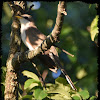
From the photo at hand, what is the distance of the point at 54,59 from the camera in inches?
135

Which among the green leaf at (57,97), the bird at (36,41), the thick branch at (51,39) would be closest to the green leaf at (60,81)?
the bird at (36,41)

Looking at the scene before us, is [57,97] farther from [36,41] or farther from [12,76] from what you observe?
[36,41]

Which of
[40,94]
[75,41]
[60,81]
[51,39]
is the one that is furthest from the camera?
[75,41]

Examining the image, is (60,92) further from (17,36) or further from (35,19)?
(35,19)

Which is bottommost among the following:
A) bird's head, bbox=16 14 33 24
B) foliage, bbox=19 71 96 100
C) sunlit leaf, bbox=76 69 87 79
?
sunlit leaf, bbox=76 69 87 79

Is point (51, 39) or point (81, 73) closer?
point (51, 39)

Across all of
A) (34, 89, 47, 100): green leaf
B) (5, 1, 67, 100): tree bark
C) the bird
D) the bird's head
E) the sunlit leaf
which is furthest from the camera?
the sunlit leaf

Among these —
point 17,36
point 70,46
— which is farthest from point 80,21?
point 17,36

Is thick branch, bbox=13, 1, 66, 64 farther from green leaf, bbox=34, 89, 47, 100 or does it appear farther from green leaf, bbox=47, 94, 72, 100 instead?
green leaf, bbox=47, 94, 72, 100

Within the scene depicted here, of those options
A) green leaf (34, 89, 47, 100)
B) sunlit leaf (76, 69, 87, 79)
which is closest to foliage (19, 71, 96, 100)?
green leaf (34, 89, 47, 100)

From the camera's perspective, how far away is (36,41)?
4.07 metres

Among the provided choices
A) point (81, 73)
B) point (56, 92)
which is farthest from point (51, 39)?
point (81, 73)

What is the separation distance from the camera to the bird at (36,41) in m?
3.42

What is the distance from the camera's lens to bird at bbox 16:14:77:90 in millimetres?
3420
